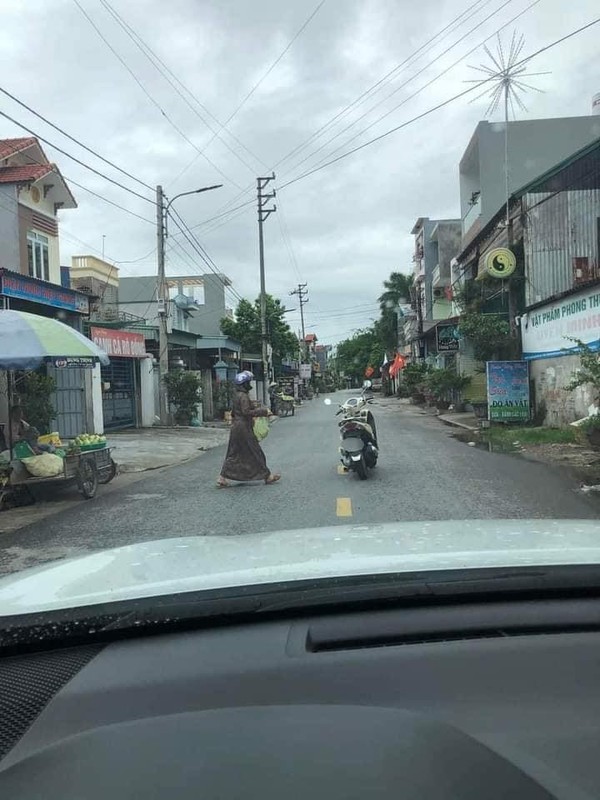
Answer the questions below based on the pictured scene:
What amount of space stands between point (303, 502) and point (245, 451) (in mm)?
2068

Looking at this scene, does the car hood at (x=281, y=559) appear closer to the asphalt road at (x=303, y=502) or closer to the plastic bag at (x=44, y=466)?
the asphalt road at (x=303, y=502)

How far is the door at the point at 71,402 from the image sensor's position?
19.4m

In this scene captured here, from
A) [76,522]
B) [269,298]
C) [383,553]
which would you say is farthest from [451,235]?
[383,553]

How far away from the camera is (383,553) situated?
2.43 meters

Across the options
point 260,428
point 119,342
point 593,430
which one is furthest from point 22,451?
point 119,342

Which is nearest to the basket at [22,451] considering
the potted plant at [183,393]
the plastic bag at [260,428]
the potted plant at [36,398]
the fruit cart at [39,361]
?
the fruit cart at [39,361]

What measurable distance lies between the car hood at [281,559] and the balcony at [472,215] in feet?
104

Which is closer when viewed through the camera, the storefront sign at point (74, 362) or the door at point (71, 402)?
the storefront sign at point (74, 362)

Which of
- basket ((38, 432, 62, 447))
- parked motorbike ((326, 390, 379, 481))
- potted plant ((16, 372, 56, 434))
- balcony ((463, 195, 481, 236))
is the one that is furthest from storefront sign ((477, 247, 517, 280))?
basket ((38, 432, 62, 447))

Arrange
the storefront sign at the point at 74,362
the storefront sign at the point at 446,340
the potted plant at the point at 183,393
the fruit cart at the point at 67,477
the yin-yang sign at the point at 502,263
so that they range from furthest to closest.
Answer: the storefront sign at the point at 446,340 < the potted plant at the point at 183,393 < the yin-yang sign at the point at 502,263 < the storefront sign at the point at 74,362 < the fruit cart at the point at 67,477

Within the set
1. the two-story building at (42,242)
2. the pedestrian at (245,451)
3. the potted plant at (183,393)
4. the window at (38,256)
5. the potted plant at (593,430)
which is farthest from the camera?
the potted plant at (183,393)

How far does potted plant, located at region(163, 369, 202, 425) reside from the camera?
982 inches

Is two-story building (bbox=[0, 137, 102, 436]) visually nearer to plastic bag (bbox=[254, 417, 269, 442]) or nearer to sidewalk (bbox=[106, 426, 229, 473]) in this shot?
sidewalk (bbox=[106, 426, 229, 473])

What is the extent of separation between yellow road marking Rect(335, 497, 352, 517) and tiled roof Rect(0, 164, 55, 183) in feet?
48.0
